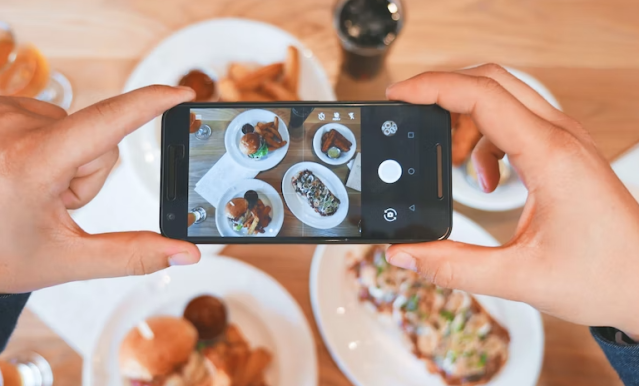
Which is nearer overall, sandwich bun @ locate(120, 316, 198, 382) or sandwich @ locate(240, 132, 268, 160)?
sandwich @ locate(240, 132, 268, 160)

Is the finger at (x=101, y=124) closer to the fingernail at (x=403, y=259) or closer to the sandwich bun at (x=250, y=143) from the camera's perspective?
the sandwich bun at (x=250, y=143)

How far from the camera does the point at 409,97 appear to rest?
58cm

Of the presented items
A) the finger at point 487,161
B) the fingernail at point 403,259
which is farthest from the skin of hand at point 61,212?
the finger at point 487,161

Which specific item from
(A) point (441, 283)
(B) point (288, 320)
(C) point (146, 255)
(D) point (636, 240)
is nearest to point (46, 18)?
(C) point (146, 255)

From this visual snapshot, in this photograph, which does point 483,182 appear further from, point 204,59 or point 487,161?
point 204,59

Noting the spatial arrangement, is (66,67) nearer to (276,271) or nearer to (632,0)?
(276,271)

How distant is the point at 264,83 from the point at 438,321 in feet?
1.84

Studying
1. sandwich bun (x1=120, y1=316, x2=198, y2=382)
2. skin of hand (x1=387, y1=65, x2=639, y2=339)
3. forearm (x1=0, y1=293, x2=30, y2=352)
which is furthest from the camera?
sandwich bun (x1=120, y1=316, x2=198, y2=382)

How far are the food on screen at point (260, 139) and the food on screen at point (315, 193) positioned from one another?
51 mm

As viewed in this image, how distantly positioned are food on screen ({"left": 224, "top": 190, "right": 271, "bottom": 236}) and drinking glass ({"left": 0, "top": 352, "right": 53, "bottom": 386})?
548 mm

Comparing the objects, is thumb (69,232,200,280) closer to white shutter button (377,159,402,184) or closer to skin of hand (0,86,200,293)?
skin of hand (0,86,200,293)

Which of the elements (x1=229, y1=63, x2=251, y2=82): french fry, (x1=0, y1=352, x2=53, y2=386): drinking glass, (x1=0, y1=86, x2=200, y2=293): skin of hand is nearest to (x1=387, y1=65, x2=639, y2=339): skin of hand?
(x1=0, y1=86, x2=200, y2=293): skin of hand

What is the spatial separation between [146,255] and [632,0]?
1017 mm

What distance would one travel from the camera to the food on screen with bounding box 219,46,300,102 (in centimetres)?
82
